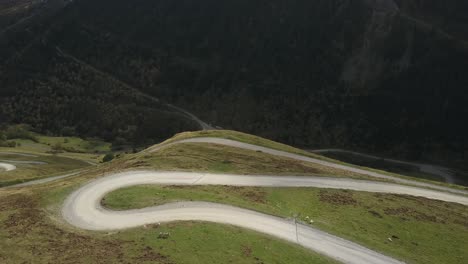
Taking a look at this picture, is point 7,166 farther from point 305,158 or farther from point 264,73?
point 264,73

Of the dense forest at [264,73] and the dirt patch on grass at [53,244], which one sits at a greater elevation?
the dense forest at [264,73]

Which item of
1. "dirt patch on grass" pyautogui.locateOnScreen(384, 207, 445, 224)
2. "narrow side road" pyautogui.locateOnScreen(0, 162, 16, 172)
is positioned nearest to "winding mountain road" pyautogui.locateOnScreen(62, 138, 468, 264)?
"dirt patch on grass" pyautogui.locateOnScreen(384, 207, 445, 224)

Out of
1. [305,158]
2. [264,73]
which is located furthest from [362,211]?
[264,73]

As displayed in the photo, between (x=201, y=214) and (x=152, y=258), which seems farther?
(x=201, y=214)

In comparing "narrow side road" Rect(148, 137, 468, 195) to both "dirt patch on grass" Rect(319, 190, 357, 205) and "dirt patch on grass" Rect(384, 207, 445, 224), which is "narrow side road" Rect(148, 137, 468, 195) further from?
"dirt patch on grass" Rect(319, 190, 357, 205)

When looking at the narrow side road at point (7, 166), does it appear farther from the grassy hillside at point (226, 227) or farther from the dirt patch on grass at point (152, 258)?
the dirt patch on grass at point (152, 258)

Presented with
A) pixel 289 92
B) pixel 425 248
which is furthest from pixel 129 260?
pixel 289 92

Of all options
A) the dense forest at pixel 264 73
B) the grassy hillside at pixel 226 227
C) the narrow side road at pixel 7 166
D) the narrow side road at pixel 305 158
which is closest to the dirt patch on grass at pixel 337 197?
the grassy hillside at pixel 226 227
